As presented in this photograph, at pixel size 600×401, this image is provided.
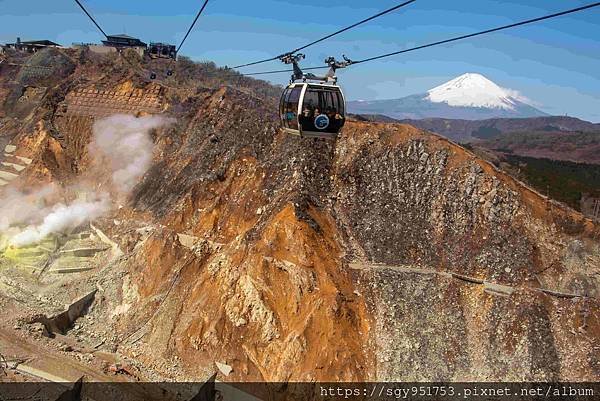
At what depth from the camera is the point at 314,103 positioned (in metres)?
21.5

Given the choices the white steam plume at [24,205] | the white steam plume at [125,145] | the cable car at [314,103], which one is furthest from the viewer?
the white steam plume at [125,145]

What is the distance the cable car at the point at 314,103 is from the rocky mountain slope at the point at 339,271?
38.4ft

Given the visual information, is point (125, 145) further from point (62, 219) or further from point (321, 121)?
point (321, 121)

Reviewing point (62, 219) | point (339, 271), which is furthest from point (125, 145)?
point (339, 271)

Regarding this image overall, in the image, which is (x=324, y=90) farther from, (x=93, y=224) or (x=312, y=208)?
(x=93, y=224)

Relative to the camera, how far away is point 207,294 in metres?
33.0

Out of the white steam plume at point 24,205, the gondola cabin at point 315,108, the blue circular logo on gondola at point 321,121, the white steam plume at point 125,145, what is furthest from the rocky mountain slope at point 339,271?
the blue circular logo on gondola at point 321,121

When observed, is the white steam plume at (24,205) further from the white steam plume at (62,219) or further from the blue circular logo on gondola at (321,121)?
the blue circular logo on gondola at (321,121)

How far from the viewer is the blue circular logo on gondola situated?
21.7 meters

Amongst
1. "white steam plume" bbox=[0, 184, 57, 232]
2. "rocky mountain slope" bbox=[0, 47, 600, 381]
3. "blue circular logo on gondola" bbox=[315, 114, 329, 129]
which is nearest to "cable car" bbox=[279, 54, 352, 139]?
"blue circular logo on gondola" bbox=[315, 114, 329, 129]

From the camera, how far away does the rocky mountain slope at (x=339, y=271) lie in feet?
94.0

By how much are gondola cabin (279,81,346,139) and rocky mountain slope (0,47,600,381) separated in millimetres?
11582

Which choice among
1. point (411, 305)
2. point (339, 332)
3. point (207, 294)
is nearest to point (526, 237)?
point (411, 305)

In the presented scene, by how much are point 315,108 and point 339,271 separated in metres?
13.3
